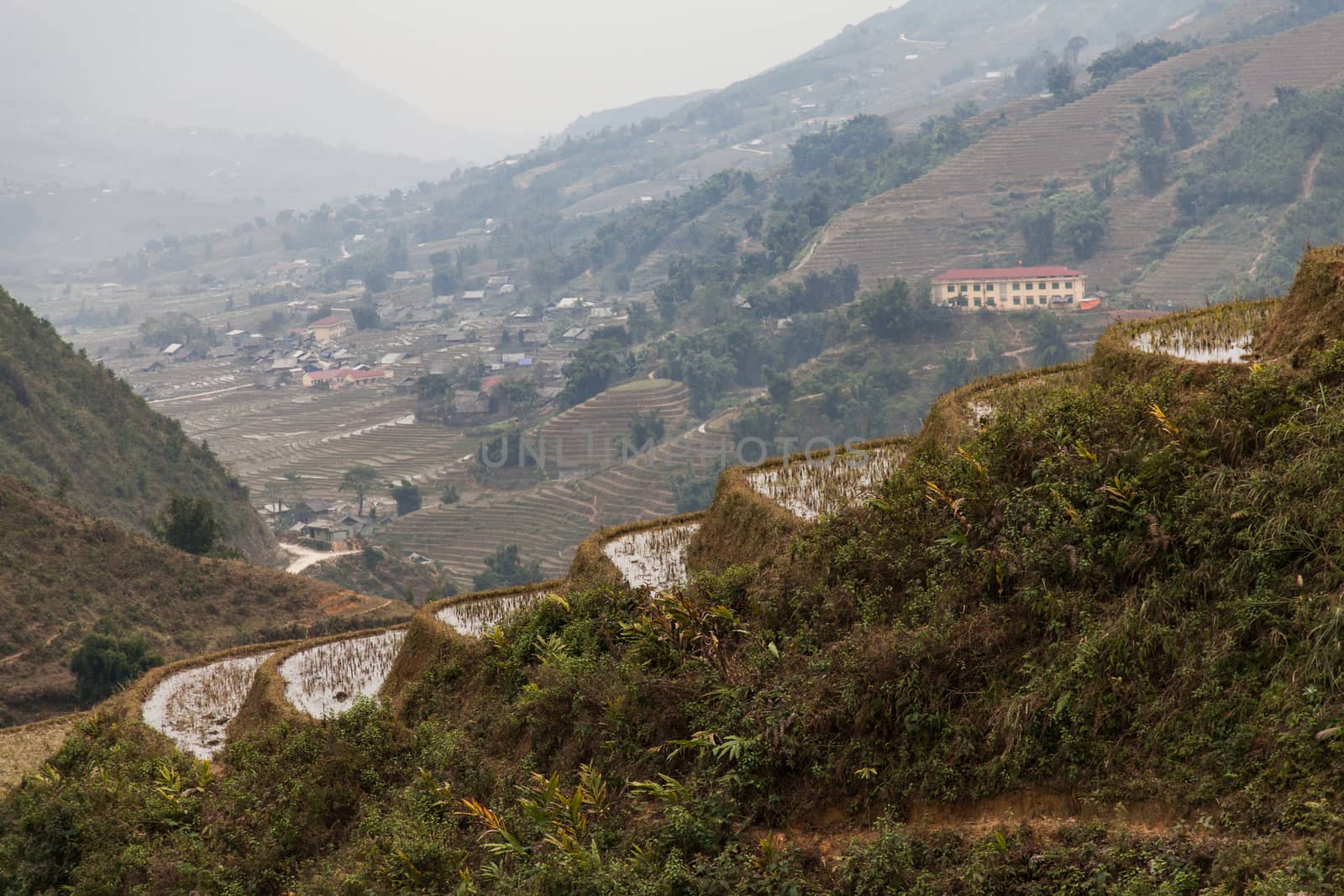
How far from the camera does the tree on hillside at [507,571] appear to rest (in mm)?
45312

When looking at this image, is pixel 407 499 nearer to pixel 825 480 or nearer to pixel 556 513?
pixel 556 513

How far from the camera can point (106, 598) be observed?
23594mm

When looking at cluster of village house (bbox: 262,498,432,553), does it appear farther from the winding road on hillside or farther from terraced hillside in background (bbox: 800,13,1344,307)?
terraced hillside in background (bbox: 800,13,1344,307)

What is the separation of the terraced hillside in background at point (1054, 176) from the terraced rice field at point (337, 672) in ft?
215

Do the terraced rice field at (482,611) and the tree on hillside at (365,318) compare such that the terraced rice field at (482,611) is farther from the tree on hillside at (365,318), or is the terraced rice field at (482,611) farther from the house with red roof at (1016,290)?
the tree on hillside at (365,318)

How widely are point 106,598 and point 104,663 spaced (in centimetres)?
375

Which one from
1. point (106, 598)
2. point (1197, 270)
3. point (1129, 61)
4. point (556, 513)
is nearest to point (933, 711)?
point (106, 598)

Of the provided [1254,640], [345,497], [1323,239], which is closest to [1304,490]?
[1254,640]

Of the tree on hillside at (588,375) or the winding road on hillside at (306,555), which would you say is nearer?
the winding road on hillside at (306,555)

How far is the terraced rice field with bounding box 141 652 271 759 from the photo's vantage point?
11477 millimetres

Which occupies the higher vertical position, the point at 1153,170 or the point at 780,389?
the point at 1153,170

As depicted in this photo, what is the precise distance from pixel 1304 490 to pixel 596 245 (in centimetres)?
11034

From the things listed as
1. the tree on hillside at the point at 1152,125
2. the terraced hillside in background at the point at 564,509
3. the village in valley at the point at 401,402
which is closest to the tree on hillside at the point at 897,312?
the terraced hillside in background at the point at 564,509

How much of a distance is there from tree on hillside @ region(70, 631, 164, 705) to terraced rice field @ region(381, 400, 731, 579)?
2846 cm
